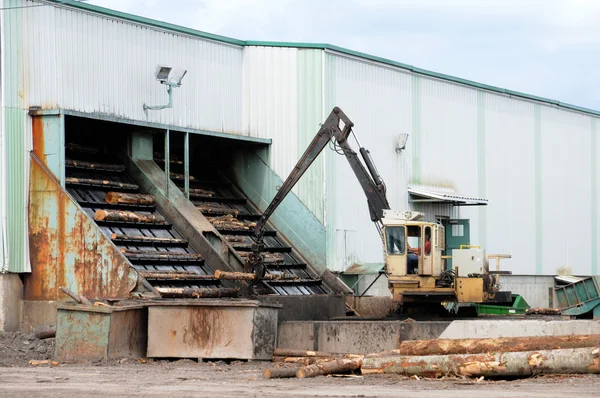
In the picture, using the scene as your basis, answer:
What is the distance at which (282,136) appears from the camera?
2964 cm

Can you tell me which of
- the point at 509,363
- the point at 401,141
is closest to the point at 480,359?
the point at 509,363

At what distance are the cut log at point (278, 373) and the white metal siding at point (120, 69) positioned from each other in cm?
1066

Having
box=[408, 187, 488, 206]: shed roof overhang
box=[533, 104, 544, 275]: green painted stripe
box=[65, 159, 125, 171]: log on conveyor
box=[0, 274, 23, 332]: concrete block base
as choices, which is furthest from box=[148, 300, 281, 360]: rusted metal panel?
box=[533, 104, 544, 275]: green painted stripe

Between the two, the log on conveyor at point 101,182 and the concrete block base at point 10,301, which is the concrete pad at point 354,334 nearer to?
the concrete block base at point 10,301

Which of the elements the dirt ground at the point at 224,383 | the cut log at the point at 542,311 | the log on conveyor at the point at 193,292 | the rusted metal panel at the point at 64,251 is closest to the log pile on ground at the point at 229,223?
the log on conveyor at the point at 193,292

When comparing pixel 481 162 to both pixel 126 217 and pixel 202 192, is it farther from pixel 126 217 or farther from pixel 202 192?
pixel 126 217

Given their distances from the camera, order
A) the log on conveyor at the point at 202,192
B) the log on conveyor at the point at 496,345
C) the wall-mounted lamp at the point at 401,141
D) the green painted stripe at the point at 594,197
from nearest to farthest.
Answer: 1. the log on conveyor at the point at 496,345
2. the log on conveyor at the point at 202,192
3. the wall-mounted lamp at the point at 401,141
4. the green painted stripe at the point at 594,197

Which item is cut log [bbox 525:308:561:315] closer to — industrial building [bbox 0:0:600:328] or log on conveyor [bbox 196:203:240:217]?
industrial building [bbox 0:0:600:328]

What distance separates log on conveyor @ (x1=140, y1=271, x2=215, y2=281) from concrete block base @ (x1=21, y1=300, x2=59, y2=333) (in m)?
2.02

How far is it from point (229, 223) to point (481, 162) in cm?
1185

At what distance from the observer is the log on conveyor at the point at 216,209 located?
2828 centimetres

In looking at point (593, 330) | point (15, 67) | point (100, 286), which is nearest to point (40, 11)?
point (15, 67)

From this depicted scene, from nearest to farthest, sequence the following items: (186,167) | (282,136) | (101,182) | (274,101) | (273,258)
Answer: (101,182), (186,167), (273,258), (282,136), (274,101)

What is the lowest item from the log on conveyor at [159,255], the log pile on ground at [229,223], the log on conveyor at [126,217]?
the log on conveyor at [159,255]
